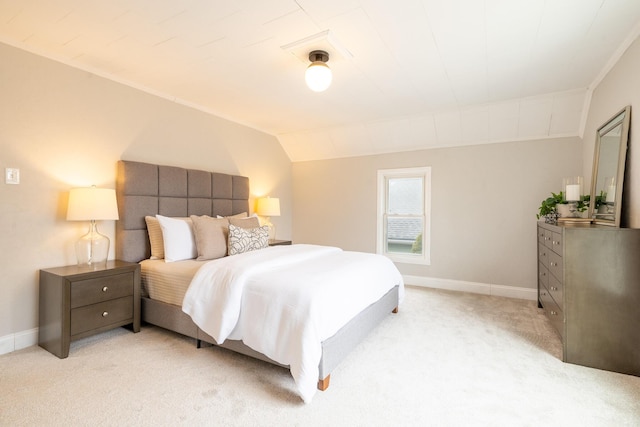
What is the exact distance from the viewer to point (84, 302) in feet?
8.11

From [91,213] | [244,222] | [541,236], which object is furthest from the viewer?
[244,222]

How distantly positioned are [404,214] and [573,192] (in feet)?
7.23

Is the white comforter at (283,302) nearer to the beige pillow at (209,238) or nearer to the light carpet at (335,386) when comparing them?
the light carpet at (335,386)

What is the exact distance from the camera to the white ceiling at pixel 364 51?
6.64ft

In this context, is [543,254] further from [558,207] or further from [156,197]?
[156,197]

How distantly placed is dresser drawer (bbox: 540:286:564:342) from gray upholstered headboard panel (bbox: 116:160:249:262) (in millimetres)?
3643

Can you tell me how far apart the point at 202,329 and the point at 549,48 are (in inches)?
136

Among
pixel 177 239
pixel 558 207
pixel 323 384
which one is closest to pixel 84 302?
pixel 177 239

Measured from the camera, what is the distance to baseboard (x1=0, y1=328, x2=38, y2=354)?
2.44 metres

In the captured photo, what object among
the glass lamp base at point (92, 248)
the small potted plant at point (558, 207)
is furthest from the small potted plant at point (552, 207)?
the glass lamp base at point (92, 248)

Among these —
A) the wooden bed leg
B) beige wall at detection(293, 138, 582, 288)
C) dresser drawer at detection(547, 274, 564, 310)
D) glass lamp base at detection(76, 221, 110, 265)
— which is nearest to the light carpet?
the wooden bed leg

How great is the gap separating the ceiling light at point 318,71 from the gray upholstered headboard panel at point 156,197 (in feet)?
6.42

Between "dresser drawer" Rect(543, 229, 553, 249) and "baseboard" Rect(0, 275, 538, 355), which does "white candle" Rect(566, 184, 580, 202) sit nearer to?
"dresser drawer" Rect(543, 229, 553, 249)

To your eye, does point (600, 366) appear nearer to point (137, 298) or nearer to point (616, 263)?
point (616, 263)
